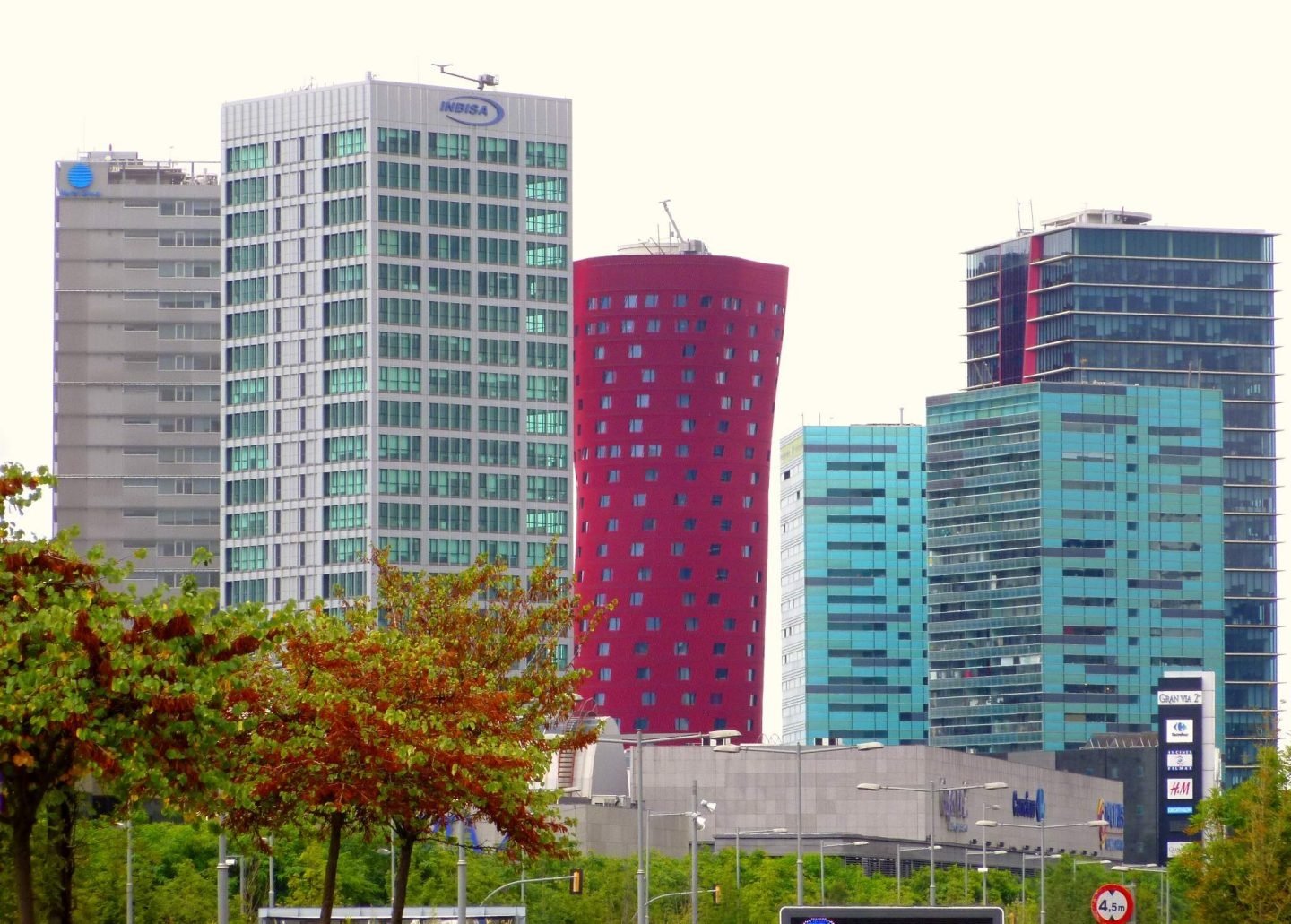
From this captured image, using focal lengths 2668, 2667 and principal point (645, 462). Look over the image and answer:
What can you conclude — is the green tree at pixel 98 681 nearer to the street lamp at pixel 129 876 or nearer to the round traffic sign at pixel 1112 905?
the round traffic sign at pixel 1112 905

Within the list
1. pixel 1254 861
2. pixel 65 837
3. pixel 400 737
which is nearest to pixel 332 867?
pixel 400 737

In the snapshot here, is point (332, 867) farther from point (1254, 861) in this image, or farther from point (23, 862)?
point (1254, 861)

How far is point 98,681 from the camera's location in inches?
1435

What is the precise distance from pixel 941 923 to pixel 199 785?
15.8m

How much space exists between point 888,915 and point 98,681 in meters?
14.7

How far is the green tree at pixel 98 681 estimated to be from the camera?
35.7 metres

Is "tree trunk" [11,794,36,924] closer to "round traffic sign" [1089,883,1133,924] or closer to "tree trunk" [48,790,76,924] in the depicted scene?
"tree trunk" [48,790,76,924]

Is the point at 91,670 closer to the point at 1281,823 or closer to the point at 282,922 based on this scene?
the point at 1281,823

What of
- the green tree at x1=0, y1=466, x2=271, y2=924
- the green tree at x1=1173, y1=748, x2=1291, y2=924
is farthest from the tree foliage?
the green tree at x1=1173, y1=748, x2=1291, y2=924

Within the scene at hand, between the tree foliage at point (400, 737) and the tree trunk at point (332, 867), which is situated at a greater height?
the tree foliage at point (400, 737)

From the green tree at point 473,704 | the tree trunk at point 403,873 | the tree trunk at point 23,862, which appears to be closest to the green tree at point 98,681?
the tree trunk at point 23,862

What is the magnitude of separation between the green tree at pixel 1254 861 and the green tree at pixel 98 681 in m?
36.5

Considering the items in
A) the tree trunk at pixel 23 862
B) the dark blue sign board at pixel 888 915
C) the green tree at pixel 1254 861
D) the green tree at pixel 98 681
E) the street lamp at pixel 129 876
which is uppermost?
the green tree at pixel 98 681

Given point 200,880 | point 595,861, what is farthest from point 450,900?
point 595,861
